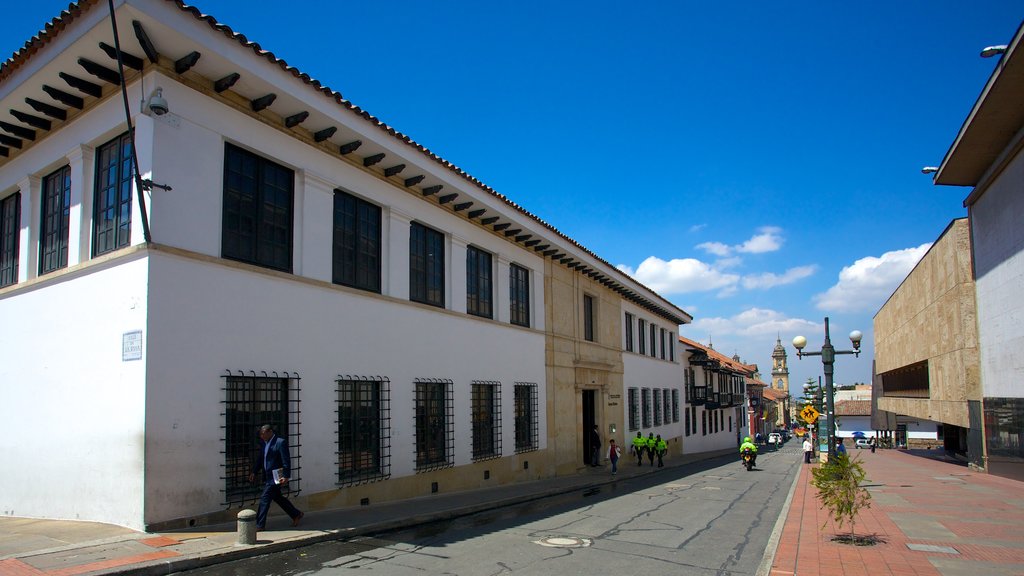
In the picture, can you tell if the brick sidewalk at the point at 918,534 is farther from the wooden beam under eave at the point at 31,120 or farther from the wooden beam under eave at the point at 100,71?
the wooden beam under eave at the point at 31,120

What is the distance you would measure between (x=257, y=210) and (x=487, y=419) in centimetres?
850

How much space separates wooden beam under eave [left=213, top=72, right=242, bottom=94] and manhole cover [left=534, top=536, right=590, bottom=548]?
8059 mm

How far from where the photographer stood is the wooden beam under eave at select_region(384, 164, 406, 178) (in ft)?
45.1

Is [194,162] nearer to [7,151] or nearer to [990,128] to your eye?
[7,151]

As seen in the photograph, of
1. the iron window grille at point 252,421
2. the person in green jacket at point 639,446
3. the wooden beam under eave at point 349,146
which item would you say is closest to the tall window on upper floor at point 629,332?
the person in green jacket at point 639,446

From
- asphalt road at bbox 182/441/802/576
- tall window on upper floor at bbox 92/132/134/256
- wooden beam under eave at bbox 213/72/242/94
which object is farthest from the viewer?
wooden beam under eave at bbox 213/72/242/94

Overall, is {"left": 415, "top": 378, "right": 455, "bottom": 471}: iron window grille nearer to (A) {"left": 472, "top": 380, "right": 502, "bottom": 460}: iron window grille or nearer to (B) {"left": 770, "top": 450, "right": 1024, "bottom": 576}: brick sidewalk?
(A) {"left": 472, "top": 380, "right": 502, "bottom": 460}: iron window grille

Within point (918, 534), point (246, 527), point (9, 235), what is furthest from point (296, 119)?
point (918, 534)

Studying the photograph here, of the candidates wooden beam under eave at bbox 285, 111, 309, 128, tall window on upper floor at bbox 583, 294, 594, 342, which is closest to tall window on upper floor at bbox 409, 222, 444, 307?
wooden beam under eave at bbox 285, 111, 309, 128

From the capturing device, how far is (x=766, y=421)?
298 feet

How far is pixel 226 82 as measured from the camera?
9.91 metres

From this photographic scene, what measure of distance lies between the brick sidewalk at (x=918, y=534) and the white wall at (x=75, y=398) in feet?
27.4

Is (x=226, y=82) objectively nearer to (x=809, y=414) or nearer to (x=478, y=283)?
(x=478, y=283)

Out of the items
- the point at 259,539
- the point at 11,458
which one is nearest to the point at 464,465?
the point at 259,539
